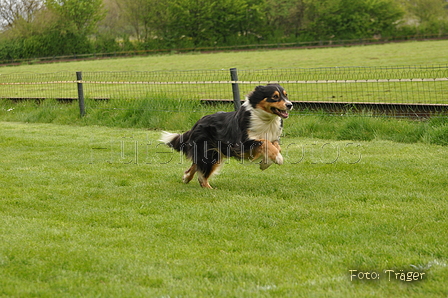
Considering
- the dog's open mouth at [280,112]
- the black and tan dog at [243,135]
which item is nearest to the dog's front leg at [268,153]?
the black and tan dog at [243,135]

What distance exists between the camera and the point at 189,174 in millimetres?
6855

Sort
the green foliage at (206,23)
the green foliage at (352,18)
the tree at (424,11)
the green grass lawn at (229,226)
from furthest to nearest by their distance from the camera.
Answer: the tree at (424,11) < the green foliage at (352,18) < the green foliage at (206,23) < the green grass lawn at (229,226)

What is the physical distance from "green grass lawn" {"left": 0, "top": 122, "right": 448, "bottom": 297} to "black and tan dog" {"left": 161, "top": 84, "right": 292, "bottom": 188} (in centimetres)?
37

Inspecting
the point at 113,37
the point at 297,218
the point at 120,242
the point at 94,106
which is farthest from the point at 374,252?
the point at 113,37

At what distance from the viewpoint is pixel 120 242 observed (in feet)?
14.7

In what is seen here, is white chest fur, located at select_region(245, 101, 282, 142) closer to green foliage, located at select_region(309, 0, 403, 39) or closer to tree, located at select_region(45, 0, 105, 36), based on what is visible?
green foliage, located at select_region(309, 0, 403, 39)

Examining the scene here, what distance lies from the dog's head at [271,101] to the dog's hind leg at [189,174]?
113cm

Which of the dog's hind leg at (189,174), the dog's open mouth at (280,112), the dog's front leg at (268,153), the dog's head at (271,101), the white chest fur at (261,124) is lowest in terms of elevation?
the dog's hind leg at (189,174)

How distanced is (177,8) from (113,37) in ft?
33.6

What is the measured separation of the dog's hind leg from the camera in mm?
6781

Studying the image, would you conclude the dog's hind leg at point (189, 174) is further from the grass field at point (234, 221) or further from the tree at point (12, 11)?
the tree at point (12, 11)

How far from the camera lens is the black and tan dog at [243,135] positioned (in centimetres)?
627

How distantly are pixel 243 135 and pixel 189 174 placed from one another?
0.97 m

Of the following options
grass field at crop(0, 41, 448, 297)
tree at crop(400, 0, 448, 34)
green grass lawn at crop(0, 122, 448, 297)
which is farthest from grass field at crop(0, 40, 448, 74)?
tree at crop(400, 0, 448, 34)
